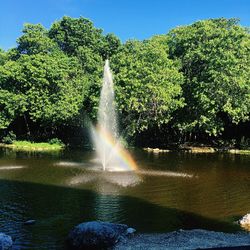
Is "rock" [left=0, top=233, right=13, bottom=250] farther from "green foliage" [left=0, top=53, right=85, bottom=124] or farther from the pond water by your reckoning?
"green foliage" [left=0, top=53, right=85, bottom=124]

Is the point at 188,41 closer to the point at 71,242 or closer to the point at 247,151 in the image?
the point at 247,151

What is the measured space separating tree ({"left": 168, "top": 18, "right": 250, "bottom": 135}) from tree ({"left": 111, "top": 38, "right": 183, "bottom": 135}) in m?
3.00

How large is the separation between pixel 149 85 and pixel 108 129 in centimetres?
1065

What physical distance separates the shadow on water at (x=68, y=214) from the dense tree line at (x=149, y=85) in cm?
2831

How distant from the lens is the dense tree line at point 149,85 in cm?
5600

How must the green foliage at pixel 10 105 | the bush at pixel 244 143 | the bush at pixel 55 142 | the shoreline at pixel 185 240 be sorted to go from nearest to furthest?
the shoreline at pixel 185 240 → the green foliage at pixel 10 105 → the bush at pixel 244 143 → the bush at pixel 55 142

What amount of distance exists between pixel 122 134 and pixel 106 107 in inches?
291

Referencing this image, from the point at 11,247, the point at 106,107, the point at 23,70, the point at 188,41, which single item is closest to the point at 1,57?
the point at 23,70

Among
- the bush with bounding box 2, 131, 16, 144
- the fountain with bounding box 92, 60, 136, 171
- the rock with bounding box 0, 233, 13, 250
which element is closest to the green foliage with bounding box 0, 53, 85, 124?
the fountain with bounding box 92, 60, 136, 171

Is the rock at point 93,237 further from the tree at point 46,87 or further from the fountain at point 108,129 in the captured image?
the tree at point 46,87

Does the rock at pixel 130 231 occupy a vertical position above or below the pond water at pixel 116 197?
below

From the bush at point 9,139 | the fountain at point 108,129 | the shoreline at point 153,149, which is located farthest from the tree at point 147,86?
the bush at point 9,139

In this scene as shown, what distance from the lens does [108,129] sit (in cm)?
6097

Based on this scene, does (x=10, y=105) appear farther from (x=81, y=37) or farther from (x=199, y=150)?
(x=199, y=150)
